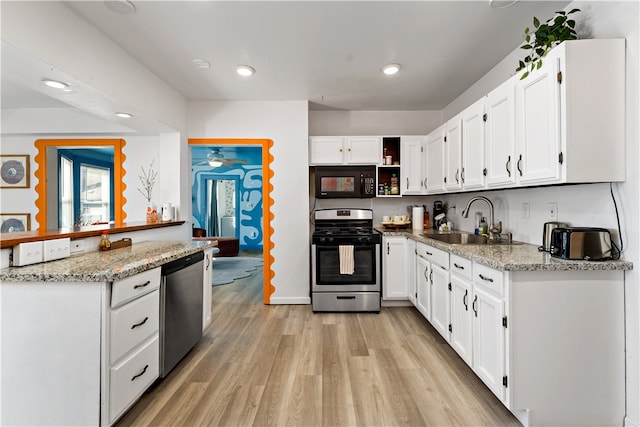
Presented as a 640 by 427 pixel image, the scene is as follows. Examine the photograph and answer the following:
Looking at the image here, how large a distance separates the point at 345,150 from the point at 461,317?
2378mm

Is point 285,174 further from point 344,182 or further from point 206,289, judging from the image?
point 206,289

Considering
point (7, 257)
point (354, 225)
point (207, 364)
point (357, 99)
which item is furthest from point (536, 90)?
point (7, 257)

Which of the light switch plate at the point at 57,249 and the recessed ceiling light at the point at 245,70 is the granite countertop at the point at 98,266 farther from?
the recessed ceiling light at the point at 245,70

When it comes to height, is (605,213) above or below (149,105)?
below

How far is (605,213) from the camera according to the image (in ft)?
5.53

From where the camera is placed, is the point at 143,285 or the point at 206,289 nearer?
the point at 143,285

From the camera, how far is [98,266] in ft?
5.43

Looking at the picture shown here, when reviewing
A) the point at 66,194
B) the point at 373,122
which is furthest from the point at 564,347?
the point at 66,194

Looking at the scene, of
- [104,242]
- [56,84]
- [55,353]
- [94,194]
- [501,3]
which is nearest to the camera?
[55,353]

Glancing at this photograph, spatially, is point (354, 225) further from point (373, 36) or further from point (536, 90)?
point (536, 90)

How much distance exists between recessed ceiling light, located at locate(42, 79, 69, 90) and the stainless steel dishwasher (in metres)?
1.55

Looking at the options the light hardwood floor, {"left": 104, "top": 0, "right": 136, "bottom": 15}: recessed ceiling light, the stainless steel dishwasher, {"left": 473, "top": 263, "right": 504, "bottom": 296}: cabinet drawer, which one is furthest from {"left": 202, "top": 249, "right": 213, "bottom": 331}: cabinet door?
{"left": 473, "top": 263, "right": 504, "bottom": 296}: cabinet drawer

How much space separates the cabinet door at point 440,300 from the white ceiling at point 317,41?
1910 millimetres

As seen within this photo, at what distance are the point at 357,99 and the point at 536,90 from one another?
2.20 meters
